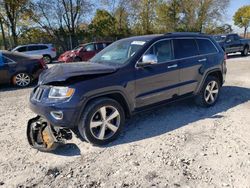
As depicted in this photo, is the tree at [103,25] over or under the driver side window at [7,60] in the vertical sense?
over

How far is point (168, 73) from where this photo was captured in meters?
5.28

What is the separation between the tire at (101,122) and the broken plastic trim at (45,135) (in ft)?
1.07

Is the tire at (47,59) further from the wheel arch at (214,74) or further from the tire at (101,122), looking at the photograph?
the tire at (101,122)

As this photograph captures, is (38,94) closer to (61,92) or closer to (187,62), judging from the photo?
(61,92)

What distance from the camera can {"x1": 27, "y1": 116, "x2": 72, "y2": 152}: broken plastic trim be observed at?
14.0 feet

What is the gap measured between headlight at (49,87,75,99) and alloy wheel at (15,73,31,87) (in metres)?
6.23

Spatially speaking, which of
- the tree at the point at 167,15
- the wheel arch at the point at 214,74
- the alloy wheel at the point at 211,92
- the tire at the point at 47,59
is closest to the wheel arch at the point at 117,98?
the wheel arch at the point at 214,74

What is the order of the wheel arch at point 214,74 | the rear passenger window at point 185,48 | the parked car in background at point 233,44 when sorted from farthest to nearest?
the parked car in background at point 233,44, the wheel arch at point 214,74, the rear passenger window at point 185,48

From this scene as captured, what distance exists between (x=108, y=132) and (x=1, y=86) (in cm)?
717

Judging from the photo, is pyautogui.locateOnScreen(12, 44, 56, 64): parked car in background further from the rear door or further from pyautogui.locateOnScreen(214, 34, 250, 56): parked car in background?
the rear door

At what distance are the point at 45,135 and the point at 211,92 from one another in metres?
3.83

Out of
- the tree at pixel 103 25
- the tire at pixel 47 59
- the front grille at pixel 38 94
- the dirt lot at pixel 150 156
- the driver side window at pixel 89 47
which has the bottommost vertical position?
the dirt lot at pixel 150 156

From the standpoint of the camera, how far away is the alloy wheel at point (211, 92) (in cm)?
625

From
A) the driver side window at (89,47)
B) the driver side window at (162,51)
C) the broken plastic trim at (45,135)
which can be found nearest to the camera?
the broken plastic trim at (45,135)
